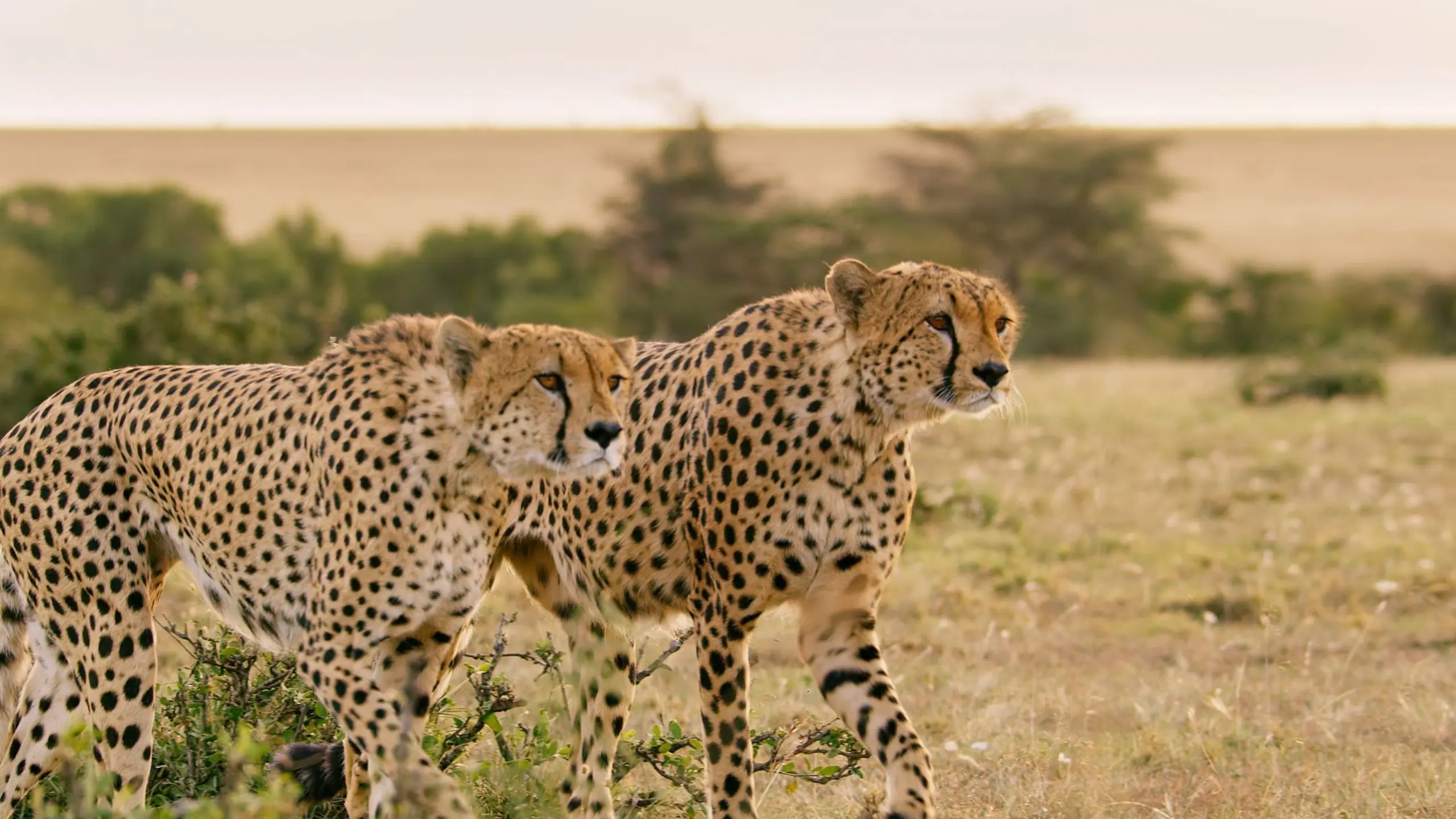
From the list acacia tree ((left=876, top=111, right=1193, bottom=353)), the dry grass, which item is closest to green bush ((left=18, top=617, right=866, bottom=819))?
acacia tree ((left=876, top=111, right=1193, bottom=353))

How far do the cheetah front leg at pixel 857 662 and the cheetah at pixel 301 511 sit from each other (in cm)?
61

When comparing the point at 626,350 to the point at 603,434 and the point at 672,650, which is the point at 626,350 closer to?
the point at 603,434

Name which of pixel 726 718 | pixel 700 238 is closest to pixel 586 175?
pixel 700 238

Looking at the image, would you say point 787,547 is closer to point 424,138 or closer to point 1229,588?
point 1229,588

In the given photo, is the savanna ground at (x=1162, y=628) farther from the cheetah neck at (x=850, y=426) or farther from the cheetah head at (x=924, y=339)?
the cheetah head at (x=924, y=339)

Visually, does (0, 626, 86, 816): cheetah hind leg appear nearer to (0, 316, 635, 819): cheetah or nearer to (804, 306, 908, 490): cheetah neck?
(0, 316, 635, 819): cheetah

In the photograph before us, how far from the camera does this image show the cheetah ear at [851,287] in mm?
3332

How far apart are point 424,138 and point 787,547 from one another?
200ft

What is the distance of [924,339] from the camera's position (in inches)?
130

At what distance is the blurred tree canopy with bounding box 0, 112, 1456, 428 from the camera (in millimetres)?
20047

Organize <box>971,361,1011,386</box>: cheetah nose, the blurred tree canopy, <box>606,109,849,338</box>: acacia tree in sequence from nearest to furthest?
<box>971,361,1011,386</box>: cheetah nose < the blurred tree canopy < <box>606,109,849,338</box>: acacia tree

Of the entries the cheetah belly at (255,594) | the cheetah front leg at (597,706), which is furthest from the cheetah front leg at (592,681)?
the cheetah belly at (255,594)

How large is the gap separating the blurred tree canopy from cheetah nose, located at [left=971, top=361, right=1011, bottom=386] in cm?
1440

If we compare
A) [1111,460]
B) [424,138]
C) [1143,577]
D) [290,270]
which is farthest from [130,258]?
[424,138]
